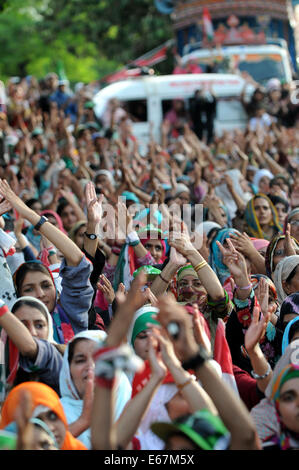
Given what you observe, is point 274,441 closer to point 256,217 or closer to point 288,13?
point 256,217

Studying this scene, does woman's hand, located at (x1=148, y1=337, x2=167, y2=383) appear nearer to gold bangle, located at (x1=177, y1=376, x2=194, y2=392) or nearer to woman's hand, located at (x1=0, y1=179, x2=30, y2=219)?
gold bangle, located at (x1=177, y1=376, x2=194, y2=392)

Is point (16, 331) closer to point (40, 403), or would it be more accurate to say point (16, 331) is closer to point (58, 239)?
point (40, 403)

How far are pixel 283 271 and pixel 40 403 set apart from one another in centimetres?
214

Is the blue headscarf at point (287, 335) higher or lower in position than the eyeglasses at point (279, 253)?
lower

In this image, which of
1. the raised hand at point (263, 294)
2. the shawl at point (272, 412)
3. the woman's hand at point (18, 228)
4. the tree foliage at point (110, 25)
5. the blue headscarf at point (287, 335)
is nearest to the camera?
the shawl at point (272, 412)

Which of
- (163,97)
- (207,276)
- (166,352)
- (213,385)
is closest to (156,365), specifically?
(166,352)

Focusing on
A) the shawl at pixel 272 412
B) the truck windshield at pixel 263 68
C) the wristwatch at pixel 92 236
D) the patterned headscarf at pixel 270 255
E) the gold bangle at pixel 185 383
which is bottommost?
the shawl at pixel 272 412

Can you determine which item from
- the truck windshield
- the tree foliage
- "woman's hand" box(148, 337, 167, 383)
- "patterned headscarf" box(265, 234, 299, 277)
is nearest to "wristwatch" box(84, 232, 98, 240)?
"patterned headscarf" box(265, 234, 299, 277)

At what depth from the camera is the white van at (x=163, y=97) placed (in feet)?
41.2

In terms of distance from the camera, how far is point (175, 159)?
9.70 metres

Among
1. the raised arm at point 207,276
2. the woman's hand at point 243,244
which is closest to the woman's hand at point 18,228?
the woman's hand at point 243,244

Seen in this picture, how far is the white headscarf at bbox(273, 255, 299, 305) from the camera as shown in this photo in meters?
4.35

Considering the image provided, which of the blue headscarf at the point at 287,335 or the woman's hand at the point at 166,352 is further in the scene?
the blue headscarf at the point at 287,335

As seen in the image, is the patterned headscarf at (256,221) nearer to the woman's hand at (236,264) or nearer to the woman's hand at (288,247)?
the woman's hand at (288,247)
